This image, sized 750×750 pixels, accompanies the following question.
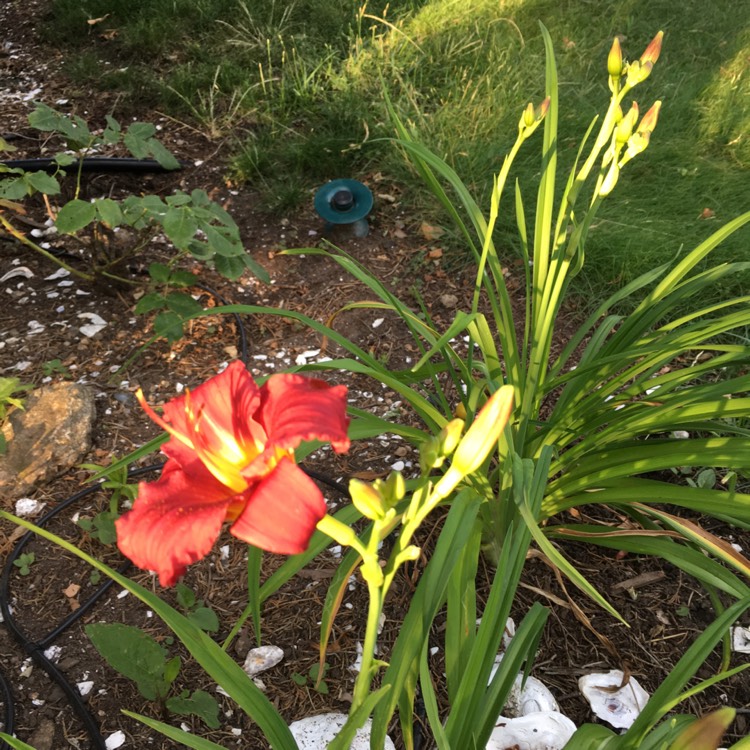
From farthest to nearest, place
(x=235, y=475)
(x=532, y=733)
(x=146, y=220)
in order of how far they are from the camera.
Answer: (x=146, y=220) → (x=532, y=733) → (x=235, y=475)

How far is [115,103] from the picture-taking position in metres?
3.49

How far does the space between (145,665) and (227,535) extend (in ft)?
1.60

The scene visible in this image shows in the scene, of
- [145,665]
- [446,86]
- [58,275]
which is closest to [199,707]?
[145,665]

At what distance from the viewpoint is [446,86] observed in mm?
3377

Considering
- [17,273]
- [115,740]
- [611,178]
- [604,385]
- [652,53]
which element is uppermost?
[652,53]

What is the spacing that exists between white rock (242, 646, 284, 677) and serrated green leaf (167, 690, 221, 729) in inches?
5.6

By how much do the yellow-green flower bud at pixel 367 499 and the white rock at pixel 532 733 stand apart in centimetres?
90

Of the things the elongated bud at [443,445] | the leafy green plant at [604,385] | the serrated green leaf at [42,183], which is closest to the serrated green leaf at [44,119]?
the serrated green leaf at [42,183]

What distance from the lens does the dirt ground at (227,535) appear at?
1.61m

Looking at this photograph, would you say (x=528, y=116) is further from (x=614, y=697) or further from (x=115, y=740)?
(x=115, y=740)

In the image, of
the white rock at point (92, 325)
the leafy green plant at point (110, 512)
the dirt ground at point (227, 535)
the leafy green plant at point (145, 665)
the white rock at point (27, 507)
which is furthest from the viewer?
the white rock at point (92, 325)

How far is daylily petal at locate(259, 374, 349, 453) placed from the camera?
767 mm

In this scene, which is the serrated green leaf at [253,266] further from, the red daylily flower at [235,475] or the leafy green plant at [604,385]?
the red daylily flower at [235,475]

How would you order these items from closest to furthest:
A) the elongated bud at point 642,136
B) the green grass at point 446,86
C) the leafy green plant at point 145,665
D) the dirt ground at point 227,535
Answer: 1. the elongated bud at point 642,136
2. the leafy green plant at point 145,665
3. the dirt ground at point 227,535
4. the green grass at point 446,86
